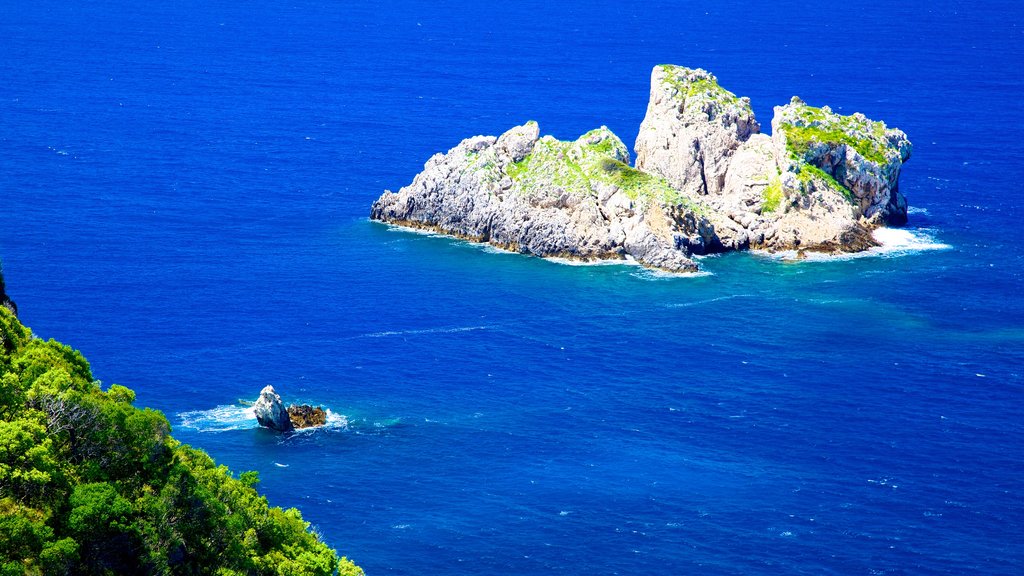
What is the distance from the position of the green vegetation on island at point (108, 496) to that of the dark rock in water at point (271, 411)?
130 ft

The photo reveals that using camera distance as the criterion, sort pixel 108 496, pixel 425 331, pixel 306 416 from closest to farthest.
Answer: pixel 108 496, pixel 306 416, pixel 425 331

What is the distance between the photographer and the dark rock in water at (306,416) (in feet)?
451

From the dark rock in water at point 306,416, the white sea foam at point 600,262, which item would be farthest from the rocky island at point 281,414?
the white sea foam at point 600,262

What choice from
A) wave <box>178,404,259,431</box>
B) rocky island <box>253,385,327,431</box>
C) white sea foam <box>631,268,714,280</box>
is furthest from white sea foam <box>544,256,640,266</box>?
wave <box>178,404,259,431</box>

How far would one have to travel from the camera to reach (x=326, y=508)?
11944cm

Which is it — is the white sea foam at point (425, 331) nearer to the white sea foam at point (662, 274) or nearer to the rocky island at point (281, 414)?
the rocky island at point (281, 414)

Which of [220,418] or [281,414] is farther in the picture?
[220,418]

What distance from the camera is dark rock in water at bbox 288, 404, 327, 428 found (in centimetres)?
13738

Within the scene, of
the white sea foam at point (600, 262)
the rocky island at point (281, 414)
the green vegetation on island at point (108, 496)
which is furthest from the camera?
the white sea foam at point (600, 262)

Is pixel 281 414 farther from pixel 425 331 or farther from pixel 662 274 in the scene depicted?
pixel 662 274

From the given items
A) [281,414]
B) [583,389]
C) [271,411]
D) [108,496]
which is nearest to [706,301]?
[583,389]

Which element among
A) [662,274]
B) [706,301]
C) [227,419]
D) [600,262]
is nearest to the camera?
[227,419]

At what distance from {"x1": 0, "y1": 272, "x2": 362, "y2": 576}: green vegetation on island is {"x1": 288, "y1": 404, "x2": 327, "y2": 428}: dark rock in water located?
139 ft

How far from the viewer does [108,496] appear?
79750mm
